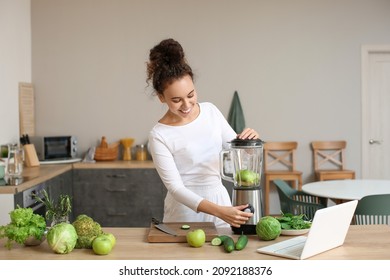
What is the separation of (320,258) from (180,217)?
95cm

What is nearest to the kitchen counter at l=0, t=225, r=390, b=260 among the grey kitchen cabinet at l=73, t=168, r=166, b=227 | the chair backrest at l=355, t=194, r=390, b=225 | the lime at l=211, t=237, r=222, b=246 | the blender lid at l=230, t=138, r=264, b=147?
the lime at l=211, t=237, r=222, b=246

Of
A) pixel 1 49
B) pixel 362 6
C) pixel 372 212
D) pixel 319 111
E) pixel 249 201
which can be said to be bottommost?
pixel 372 212

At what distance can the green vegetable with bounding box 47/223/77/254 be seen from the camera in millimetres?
2137

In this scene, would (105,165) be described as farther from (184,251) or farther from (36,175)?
(184,251)

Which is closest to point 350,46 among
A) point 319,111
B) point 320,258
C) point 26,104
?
point 319,111

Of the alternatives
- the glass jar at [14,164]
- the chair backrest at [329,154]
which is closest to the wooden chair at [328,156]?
the chair backrest at [329,154]

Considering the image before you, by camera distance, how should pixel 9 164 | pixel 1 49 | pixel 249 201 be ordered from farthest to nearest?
pixel 1 49
pixel 9 164
pixel 249 201

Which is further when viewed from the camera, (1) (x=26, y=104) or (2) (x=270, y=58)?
(2) (x=270, y=58)

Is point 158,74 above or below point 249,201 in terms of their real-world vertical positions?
above

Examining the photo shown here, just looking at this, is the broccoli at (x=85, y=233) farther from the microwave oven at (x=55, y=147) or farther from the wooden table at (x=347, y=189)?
the microwave oven at (x=55, y=147)

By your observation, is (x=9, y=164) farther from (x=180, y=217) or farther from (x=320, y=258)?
(x=320, y=258)

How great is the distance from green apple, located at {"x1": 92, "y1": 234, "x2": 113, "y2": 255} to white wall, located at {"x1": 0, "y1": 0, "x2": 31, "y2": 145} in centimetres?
368

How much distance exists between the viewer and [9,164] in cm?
465

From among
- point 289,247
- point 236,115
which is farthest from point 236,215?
point 236,115
